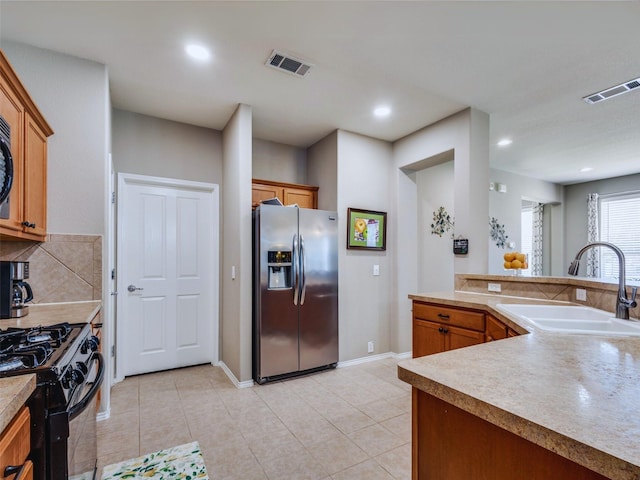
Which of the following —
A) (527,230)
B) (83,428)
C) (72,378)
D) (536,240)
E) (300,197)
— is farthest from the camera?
(527,230)

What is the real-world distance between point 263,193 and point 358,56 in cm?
185

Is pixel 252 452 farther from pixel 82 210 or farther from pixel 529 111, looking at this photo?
pixel 529 111

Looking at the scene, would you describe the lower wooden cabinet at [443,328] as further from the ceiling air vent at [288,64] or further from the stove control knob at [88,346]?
the stove control knob at [88,346]

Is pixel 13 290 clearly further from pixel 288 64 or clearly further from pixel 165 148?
pixel 288 64

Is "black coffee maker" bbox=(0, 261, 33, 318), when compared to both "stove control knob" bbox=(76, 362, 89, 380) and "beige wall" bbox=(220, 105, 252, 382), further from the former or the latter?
"beige wall" bbox=(220, 105, 252, 382)

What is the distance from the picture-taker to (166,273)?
3506 mm

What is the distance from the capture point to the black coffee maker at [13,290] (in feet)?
6.07

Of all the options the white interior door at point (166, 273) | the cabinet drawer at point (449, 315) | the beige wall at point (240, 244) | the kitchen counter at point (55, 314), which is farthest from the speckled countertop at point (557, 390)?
the white interior door at point (166, 273)

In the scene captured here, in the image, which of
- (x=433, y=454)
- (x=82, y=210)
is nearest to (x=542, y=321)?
(x=433, y=454)

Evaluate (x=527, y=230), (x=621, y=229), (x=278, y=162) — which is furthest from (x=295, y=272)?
(x=621, y=229)

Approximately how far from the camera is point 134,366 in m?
3.31

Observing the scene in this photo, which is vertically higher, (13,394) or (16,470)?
(13,394)

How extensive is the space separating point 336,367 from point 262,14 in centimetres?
325

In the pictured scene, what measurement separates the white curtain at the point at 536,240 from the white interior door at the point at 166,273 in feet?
20.8
